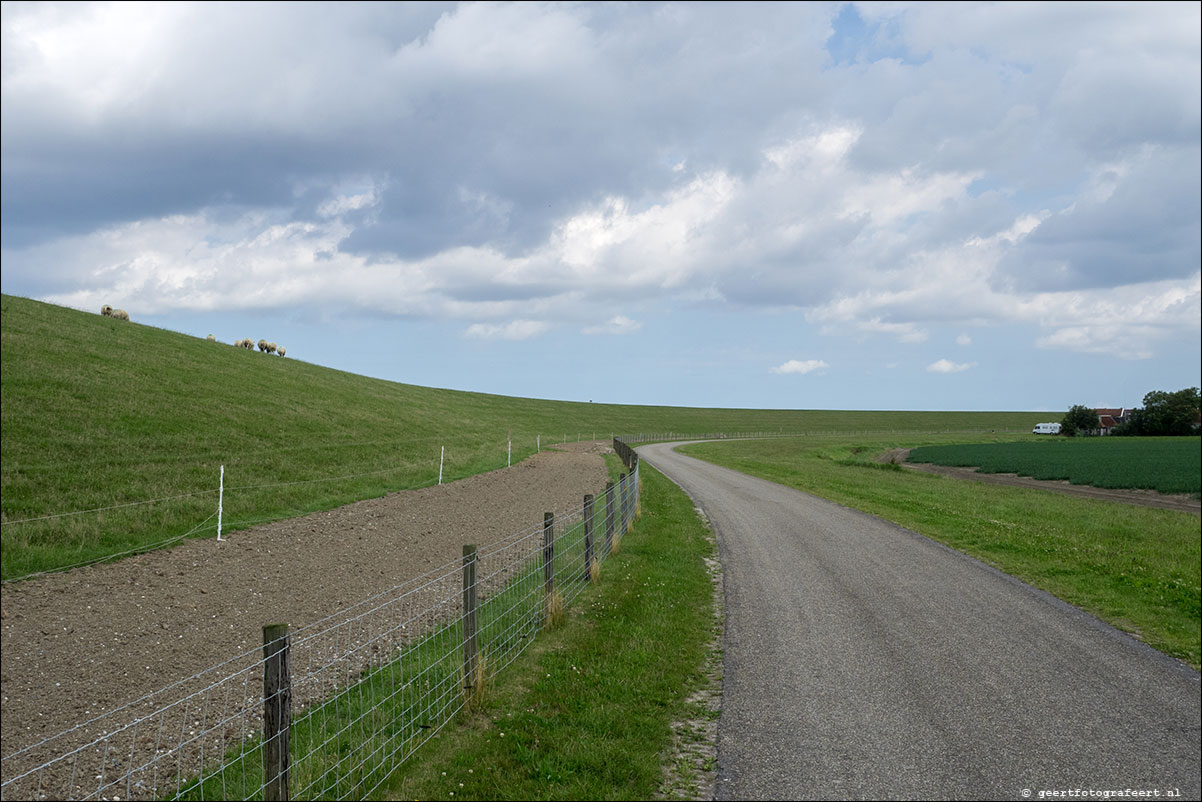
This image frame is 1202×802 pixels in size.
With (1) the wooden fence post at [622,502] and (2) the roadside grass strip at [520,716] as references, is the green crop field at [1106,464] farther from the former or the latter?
(2) the roadside grass strip at [520,716]

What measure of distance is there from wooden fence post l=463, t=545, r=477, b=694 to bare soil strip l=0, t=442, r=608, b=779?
16.0 feet

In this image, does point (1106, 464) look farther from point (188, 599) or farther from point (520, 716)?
point (520, 716)

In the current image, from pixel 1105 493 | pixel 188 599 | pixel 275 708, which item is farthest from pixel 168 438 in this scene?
pixel 1105 493

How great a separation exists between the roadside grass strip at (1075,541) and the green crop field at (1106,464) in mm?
7741

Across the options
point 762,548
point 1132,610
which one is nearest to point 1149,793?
point 1132,610

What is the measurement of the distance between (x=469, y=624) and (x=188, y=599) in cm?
806

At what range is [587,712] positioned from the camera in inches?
288

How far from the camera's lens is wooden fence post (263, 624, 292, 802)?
549 centimetres

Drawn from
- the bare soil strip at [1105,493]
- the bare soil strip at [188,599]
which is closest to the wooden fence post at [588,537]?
the bare soil strip at [188,599]

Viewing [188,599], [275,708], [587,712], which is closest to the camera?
[275,708]

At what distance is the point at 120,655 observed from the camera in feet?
36.6

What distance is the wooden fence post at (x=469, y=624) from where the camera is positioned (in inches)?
325

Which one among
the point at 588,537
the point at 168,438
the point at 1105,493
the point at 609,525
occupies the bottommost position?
the point at 1105,493


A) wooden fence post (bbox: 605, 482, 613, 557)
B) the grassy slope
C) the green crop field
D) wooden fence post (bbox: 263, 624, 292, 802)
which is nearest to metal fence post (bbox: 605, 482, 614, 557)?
wooden fence post (bbox: 605, 482, 613, 557)
